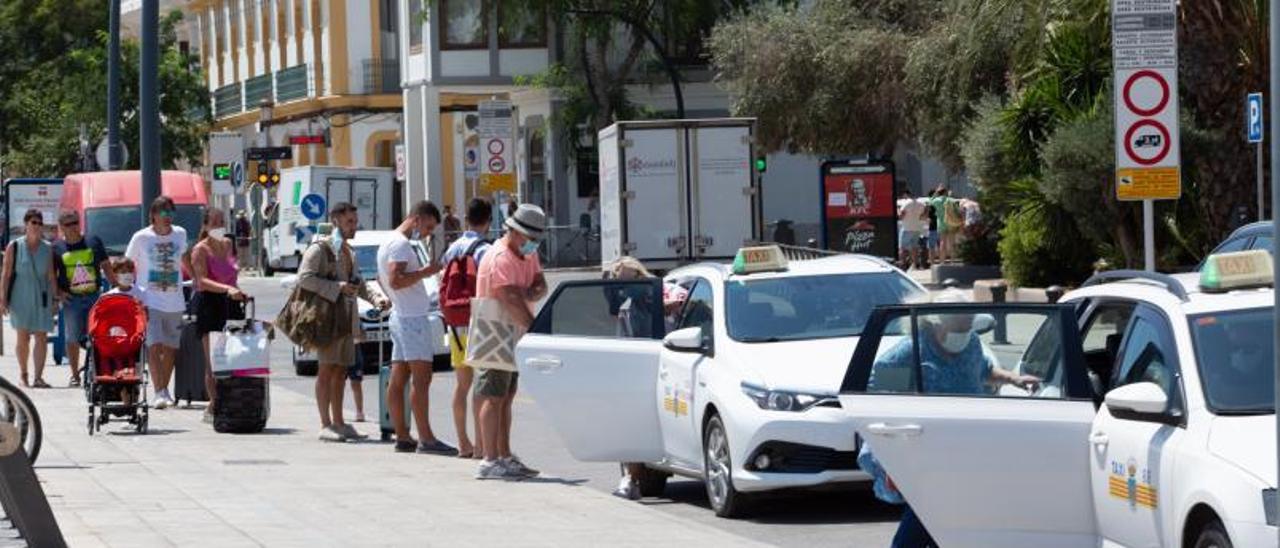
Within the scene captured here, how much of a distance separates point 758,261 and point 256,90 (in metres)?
64.5

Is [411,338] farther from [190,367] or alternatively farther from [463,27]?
[463,27]

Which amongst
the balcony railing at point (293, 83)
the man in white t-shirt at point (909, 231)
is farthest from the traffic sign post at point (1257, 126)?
the balcony railing at point (293, 83)

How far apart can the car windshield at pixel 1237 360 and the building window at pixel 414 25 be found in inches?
2115

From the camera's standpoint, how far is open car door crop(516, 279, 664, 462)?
44.2 feet

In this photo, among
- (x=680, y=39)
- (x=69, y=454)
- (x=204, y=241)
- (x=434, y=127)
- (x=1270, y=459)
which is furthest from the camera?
(x=434, y=127)

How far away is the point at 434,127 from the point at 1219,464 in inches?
2215

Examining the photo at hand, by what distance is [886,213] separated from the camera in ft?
127

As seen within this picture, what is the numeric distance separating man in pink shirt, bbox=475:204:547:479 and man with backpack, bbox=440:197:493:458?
1008mm

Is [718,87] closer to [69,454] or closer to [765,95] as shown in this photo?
[765,95]

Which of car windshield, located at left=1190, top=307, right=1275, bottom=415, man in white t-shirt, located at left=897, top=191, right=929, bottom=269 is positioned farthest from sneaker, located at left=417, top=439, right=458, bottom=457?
man in white t-shirt, located at left=897, top=191, right=929, bottom=269

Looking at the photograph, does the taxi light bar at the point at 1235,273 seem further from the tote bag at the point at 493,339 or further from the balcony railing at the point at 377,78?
the balcony railing at the point at 377,78

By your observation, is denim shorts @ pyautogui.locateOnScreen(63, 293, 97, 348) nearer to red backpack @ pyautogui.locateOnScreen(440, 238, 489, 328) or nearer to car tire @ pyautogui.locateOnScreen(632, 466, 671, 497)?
red backpack @ pyautogui.locateOnScreen(440, 238, 489, 328)

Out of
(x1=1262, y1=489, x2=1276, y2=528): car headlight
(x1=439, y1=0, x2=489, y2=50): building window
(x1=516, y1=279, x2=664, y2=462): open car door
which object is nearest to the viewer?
(x1=1262, y1=489, x2=1276, y2=528): car headlight

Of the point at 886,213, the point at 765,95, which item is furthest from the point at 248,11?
the point at 886,213
